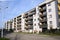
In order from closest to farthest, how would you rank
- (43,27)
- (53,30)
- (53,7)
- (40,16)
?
(53,30) < (53,7) < (43,27) < (40,16)

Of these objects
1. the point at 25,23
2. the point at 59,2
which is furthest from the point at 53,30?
the point at 25,23

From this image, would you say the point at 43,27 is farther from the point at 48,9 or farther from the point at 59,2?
the point at 59,2

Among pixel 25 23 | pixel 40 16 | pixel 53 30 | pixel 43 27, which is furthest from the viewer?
pixel 25 23

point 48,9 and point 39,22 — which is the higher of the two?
point 48,9

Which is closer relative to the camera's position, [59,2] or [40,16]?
[59,2]

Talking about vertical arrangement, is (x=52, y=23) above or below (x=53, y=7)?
below

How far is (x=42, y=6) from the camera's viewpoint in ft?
244

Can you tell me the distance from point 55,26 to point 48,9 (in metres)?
9.93

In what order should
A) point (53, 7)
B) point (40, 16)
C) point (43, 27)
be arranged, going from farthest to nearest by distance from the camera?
1. point (40, 16)
2. point (43, 27)
3. point (53, 7)

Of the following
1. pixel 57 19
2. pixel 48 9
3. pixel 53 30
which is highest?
pixel 48 9

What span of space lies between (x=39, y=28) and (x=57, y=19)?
18.7 metres

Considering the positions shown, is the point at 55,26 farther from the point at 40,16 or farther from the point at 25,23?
the point at 25,23

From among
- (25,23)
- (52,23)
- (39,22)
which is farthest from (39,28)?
(25,23)

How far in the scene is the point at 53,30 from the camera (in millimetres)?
56375
